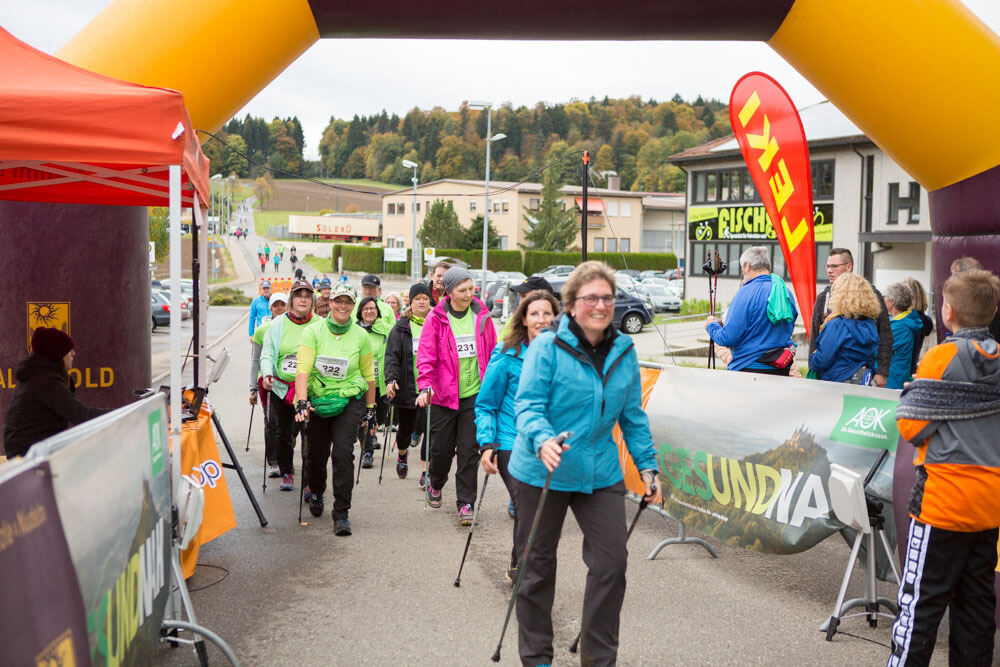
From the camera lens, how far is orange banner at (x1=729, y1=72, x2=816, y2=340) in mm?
7367

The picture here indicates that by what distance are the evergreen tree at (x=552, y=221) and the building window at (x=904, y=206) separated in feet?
159

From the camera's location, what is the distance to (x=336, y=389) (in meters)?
7.17

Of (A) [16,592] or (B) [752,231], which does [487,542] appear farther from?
(B) [752,231]

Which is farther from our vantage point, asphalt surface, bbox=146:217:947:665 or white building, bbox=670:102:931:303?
white building, bbox=670:102:931:303

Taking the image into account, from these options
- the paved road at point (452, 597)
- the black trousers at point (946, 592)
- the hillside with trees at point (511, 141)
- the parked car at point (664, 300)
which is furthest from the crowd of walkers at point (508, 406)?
the hillside with trees at point (511, 141)

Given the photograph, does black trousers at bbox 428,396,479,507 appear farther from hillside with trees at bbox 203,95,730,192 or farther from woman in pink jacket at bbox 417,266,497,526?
hillside with trees at bbox 203,95,730,192

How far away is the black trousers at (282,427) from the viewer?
8430 mm

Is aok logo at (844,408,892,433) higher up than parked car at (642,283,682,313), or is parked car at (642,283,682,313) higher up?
parked car at (642,283,682,313)

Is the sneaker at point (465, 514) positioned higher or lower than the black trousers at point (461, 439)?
lower

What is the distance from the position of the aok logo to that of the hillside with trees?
10002cm

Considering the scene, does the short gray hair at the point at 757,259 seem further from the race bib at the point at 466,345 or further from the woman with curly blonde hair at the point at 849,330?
the race bib at the point at 466,345

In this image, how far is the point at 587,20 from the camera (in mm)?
7195

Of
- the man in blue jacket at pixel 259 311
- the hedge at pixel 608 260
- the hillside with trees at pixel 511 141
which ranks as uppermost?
the hillside with trees at pixel 511 141

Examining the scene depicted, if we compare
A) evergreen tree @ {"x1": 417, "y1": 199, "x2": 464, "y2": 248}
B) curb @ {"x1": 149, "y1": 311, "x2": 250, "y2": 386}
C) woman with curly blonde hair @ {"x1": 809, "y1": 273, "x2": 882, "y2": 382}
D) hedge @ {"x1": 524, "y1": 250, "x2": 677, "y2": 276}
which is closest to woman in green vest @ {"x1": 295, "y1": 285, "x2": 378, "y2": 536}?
woman with curly blonde hair @ {"x1": 809, "y1": 273, "x2": 882, "y2": 382}
